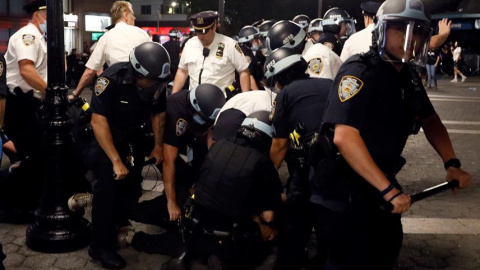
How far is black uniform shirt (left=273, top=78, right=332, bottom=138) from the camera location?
3670 mm

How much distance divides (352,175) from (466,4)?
120 ft

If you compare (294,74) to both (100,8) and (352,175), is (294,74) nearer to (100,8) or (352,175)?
(352,175)

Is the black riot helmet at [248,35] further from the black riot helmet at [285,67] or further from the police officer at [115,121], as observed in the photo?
the black riot helmet at [285,67]

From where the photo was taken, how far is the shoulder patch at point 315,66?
5441 mm

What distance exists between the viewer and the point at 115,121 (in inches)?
171

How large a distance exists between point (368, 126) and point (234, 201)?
1094mm

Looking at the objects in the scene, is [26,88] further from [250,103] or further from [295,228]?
[295,228]

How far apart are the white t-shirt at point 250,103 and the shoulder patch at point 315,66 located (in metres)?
1.07

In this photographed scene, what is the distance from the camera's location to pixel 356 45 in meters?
6.08

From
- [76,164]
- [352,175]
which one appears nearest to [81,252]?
[76,164]

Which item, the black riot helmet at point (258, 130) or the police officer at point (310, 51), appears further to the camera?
the police officer at point (310, 51)

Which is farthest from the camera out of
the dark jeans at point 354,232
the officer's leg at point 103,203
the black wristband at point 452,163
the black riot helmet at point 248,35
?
the black riot helmet at point 248,35

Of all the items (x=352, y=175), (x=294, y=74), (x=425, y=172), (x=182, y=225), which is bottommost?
(x=425, y=172)

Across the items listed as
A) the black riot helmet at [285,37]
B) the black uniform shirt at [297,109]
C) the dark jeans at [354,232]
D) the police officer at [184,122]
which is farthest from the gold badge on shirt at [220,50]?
the dark jeans at [354,232]
